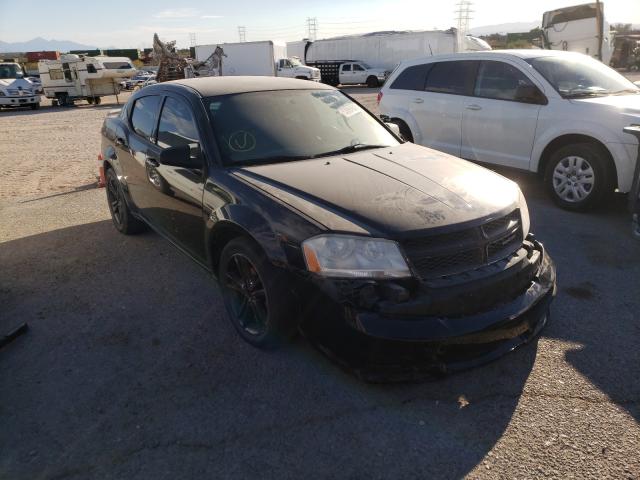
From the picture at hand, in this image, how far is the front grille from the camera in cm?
248

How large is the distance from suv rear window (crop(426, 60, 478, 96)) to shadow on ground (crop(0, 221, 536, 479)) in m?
4.59

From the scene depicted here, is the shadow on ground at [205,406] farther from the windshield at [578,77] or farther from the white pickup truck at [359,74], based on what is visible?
the white pickup truck at [359,74]

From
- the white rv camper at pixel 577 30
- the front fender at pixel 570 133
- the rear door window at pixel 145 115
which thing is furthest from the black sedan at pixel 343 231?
the white rv camper at pixel 577 30

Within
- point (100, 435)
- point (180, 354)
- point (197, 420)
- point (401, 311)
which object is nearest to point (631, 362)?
point (401, 311)

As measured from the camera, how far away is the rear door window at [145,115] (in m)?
4.23

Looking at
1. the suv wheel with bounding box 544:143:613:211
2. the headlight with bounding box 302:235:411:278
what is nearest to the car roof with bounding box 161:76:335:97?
the headlight with bounding box 302:235:411:278

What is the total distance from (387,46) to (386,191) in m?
31.5

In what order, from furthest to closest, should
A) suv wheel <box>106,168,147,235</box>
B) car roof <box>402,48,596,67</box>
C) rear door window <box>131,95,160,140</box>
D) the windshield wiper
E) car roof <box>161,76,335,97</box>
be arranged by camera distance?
car roof <box>402,48,596,67</box>
suv wheel <box>106,168,147,235</box>
rear door window <box>131,95,160,140</box>
car roof <box>161,76,335,97</box>
the windshield wiper

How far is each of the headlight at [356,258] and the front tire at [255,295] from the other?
11.3 inches

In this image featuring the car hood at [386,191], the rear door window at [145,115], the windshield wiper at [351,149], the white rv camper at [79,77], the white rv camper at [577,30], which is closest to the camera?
the car hood at [386,191]

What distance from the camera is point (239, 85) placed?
390cm

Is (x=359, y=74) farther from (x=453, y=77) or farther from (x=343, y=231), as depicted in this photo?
(x=343, y=231)

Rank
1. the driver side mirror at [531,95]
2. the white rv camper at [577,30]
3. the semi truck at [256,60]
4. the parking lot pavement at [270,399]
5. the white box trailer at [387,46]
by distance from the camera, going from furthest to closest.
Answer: the semi truck at [256,60] → the white box trailer at [387,46] → the white rv camper at [577,30] → the driver side mirror at [531,95] → the parking lot pavement at [270,399]

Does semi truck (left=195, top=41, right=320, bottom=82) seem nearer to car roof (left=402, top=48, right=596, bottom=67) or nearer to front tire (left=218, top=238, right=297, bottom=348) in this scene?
car roof (left=402, top=48, right=596, bottom=67)
